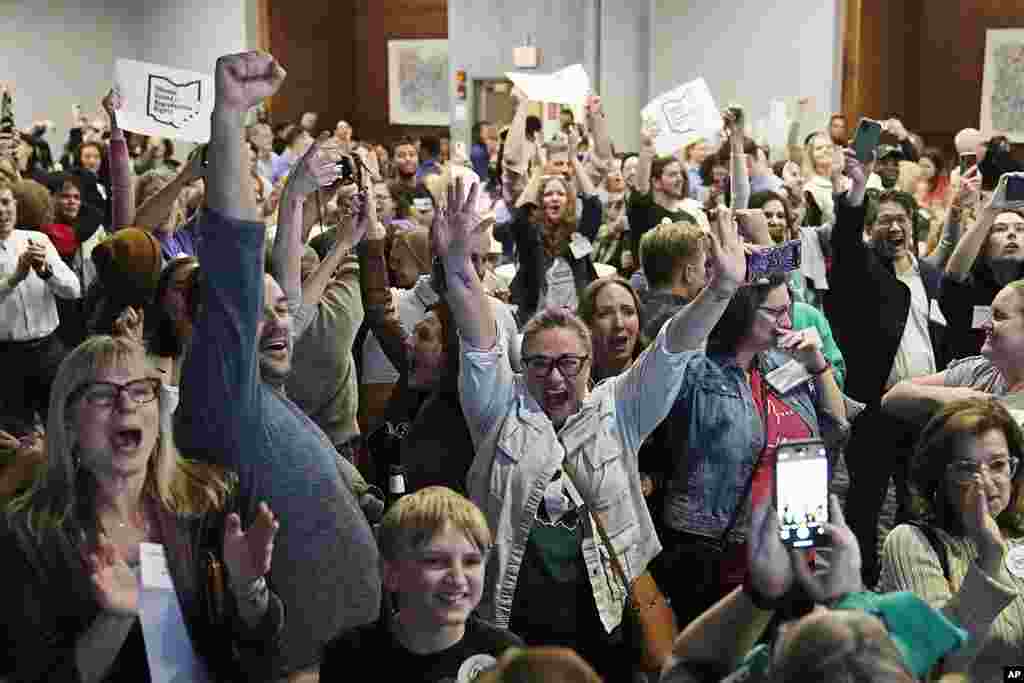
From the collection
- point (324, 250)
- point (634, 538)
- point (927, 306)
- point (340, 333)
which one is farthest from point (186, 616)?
point (927, 306)

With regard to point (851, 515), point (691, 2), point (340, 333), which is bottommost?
point (851, 515)

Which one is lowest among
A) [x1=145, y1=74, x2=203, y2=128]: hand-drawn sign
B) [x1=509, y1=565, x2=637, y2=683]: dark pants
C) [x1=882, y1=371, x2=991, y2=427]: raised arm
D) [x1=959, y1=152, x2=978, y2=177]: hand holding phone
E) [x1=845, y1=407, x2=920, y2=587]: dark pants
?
[x1=845, y1=407, x2=920, y2=587]: dark pants

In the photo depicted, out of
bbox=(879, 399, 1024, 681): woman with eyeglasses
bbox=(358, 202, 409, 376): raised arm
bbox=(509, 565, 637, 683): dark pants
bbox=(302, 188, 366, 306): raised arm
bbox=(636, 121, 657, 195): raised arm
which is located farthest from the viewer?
bbox=(636, 121, 657, 195): raised arm

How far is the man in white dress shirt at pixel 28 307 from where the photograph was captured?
5680 millimetres

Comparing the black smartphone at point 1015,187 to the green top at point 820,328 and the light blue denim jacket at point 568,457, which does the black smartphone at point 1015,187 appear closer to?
the green top at point 820,328

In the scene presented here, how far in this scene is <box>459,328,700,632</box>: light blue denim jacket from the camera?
3.22 metres

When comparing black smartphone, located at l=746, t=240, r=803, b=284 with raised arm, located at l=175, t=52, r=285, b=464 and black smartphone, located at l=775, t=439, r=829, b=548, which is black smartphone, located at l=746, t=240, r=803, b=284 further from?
raised arm, located at l=175, t=52, r=285, b=464

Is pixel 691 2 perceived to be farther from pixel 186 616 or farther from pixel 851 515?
pixel 186 616

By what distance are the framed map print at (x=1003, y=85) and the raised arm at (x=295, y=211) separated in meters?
11.9

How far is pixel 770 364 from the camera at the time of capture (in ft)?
13.6

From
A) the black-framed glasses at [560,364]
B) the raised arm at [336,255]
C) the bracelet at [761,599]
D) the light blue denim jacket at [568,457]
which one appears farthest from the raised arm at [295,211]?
the bracelet at [761,599]

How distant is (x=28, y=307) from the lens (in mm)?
5812

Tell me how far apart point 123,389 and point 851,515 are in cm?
356

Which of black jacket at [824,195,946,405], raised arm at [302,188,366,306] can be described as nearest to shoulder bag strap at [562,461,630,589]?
raised arm at [302,188,366,306]
